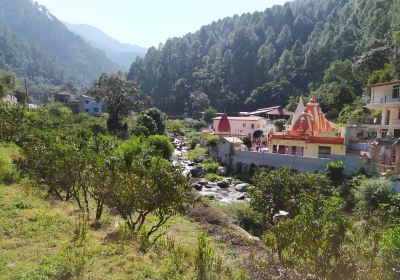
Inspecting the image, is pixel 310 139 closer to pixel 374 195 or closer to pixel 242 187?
pixel 242 187

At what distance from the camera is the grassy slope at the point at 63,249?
406 inches

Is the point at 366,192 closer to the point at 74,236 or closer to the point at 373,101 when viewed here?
the point at 373,101

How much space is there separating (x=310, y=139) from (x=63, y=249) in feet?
98.6

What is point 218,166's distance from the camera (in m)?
44.8

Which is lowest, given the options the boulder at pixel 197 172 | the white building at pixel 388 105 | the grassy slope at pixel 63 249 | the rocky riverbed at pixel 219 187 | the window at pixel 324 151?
the rocky riverbed at pixel 219 187

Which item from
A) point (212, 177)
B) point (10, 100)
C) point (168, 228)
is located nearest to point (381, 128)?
point (212, 177)

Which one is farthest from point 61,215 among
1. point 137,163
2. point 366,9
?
point 366,9

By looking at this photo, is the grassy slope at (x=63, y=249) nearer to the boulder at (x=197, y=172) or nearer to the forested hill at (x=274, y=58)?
the boulder at (x=197, y=172)

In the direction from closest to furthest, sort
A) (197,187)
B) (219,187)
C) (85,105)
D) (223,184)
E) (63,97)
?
(197,187) < (219,187) < (223,184) < (85,105) < (63,97)

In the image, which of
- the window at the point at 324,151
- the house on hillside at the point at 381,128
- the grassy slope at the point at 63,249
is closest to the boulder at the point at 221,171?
the window at the point at 324,151

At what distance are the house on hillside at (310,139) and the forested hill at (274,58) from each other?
20.0 meters

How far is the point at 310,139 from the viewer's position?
37406 millimetres

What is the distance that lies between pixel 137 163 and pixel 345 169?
21.7 metres

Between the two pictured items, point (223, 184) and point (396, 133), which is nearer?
point (396, 133)
